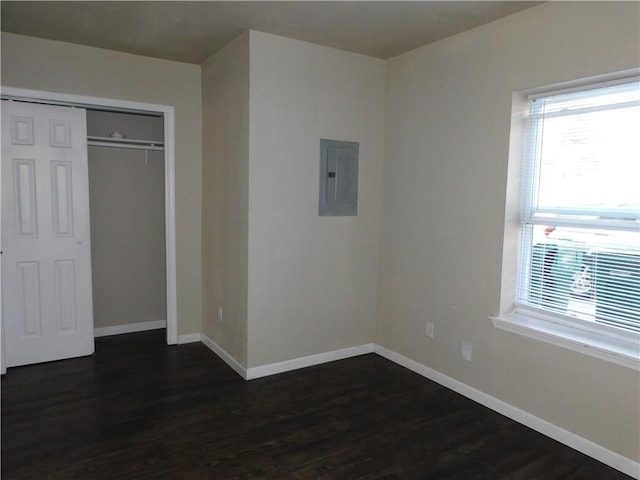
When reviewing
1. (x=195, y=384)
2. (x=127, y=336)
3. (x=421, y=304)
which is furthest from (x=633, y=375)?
(x=127, y=336)

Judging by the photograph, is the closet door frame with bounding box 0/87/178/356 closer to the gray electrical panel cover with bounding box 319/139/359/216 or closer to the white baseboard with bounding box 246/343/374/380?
the white baseboard with bounding box 246/343/374/380

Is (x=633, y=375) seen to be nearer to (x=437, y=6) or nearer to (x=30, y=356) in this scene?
(x=437, y=6)

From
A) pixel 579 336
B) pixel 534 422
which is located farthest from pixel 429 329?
pixel 579 336

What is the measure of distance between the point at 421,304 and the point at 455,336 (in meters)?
0.39

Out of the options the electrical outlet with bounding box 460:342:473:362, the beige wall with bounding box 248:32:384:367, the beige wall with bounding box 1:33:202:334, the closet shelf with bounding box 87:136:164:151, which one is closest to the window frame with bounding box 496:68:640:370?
the electrical outlet with bounding box 460:342:473:362

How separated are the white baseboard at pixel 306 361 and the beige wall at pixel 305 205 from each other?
0.16ft

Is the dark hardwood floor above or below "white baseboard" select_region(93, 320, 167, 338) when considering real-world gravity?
below

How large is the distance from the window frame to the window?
0.05 feet

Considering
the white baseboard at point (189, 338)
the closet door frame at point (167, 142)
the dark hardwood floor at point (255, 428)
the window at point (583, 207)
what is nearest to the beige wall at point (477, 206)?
the window at point (583, 207)

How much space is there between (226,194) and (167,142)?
82 cm

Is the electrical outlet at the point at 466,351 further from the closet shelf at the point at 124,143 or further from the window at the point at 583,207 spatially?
the closet shelf at the point at 124,143

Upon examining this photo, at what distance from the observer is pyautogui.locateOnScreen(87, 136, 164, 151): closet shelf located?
4.23 metres

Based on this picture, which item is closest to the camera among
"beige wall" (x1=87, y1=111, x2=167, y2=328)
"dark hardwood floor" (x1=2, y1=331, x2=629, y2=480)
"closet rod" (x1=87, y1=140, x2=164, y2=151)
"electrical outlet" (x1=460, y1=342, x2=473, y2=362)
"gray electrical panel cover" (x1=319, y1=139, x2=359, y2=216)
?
"dark hardwood floor" (x1=2, y1=331, x2=629, y2=480)

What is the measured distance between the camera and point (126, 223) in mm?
4512
